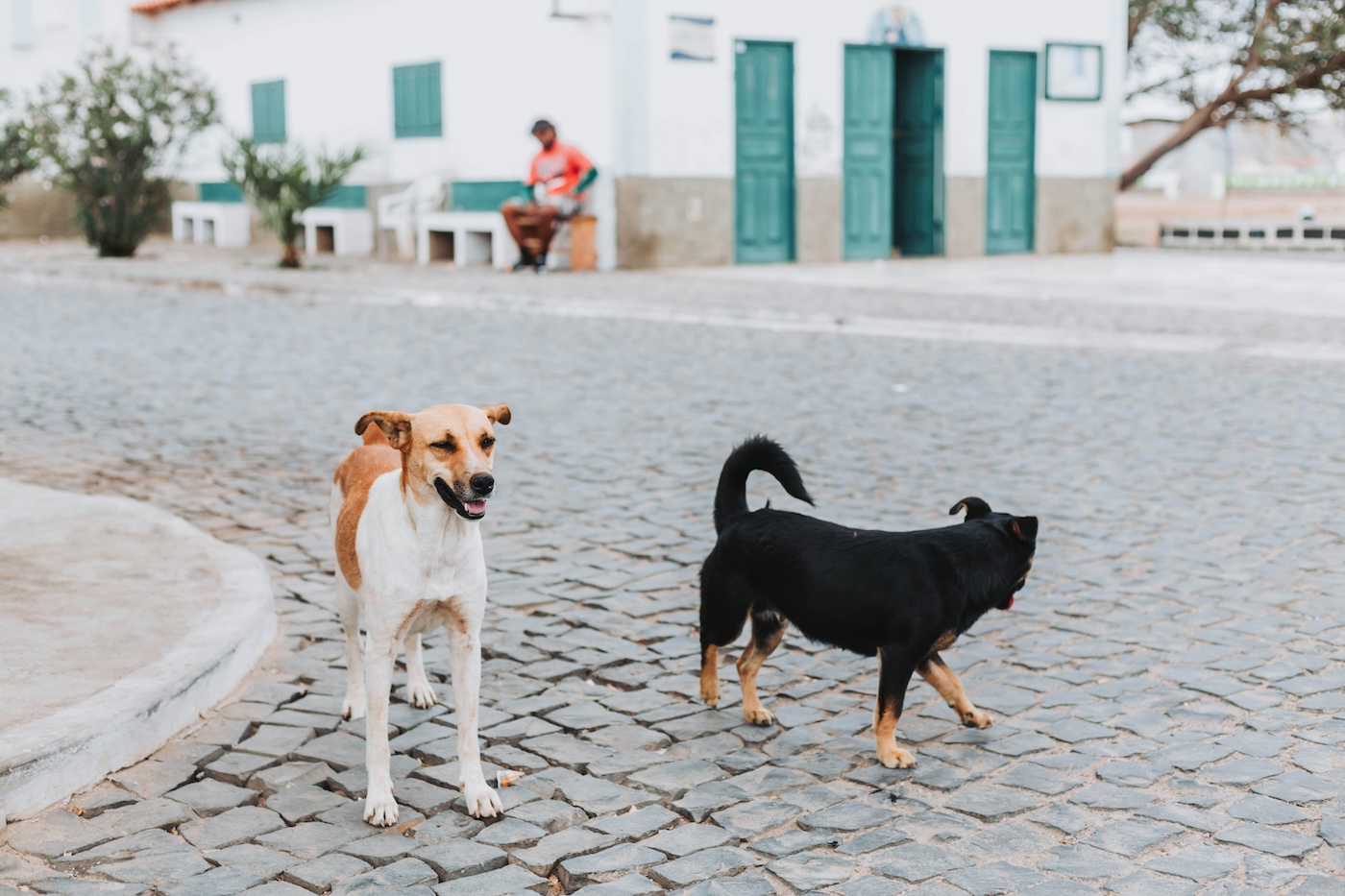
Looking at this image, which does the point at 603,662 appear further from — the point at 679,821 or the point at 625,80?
the point at 625,80

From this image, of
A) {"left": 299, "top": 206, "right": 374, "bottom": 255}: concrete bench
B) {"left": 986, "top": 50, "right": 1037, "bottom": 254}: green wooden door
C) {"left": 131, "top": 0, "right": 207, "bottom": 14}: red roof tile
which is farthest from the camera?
{"left": 131, "top": 0, "right": 207, "bottom": 14}: red roof tile

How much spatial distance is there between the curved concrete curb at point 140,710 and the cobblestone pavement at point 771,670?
6 centimetres

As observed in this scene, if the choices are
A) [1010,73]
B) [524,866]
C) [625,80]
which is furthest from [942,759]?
[1010,73]

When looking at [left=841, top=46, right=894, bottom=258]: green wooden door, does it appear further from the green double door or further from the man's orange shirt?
the man's orange shirt

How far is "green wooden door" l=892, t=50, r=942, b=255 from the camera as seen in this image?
21969mm

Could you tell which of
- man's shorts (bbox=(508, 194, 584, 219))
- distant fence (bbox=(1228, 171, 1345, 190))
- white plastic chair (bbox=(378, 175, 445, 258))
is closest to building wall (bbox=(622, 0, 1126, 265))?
man's shorts (bbox=(508, 194, 584, 219))

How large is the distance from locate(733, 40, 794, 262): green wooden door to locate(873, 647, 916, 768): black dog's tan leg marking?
56.1 ft

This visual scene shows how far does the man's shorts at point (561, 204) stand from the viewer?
762 inches

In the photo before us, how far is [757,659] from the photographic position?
412 centimetres

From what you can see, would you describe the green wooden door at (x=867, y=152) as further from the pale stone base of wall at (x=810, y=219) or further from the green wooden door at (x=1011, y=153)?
the green wooden door at (x=1011, y=153)

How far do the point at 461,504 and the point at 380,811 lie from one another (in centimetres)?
75

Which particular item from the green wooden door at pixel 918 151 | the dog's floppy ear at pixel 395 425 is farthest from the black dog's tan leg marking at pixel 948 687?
the green wooden door at pixel 918 151

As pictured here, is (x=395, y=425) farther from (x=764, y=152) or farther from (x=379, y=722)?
(x=764, y=152)

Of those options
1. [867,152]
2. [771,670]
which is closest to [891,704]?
[771,670]
